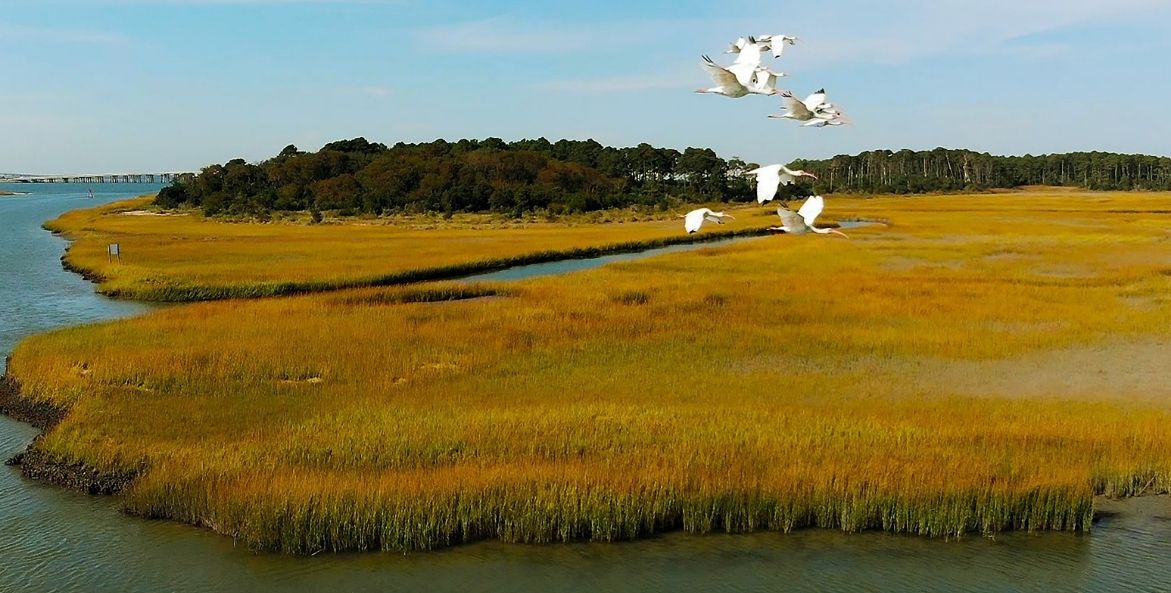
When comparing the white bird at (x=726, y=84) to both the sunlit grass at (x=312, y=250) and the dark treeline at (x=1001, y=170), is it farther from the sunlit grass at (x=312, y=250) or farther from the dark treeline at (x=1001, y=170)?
the dark treeline at (x=1001, y=170)

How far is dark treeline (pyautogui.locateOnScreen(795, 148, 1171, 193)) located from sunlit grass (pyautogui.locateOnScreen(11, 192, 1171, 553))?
3980 inches

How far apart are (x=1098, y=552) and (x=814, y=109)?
9067mm

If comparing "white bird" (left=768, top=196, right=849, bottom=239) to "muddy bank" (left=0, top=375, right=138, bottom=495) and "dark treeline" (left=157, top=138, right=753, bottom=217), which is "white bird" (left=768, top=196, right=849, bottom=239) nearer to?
"muddy bank" (left=0, top=375, right=138, bottom=495)

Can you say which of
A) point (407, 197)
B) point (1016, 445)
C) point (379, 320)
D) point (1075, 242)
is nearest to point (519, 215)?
point (407, 197)

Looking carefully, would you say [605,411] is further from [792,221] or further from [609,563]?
[792,221]

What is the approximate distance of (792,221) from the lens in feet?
10.3

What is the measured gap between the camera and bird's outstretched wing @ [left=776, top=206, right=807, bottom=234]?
3084 mm

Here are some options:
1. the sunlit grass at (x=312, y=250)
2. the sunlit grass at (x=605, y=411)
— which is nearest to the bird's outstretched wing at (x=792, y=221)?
→ the sunlit grass at (x=605, y=411)

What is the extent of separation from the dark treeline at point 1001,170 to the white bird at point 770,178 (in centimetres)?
11938

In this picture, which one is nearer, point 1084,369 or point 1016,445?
point 1016,445

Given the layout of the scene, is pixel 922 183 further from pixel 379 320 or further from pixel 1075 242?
pixel 379 320

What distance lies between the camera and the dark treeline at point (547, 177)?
265ft

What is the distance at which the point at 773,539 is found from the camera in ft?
34.1

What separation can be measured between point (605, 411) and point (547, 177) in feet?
277
